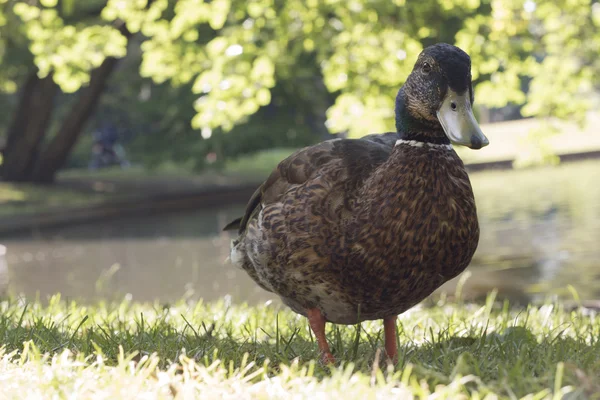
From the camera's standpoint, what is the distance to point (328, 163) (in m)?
3.63

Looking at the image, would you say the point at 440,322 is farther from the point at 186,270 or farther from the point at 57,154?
the point at 57,154

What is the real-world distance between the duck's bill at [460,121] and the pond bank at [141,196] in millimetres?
14972

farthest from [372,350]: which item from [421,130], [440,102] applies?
[440,102]

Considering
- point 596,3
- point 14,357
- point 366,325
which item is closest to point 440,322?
point 366,325

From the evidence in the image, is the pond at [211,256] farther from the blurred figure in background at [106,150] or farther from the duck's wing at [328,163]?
the blurred figure in background at [106,150]

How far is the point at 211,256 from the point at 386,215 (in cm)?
913

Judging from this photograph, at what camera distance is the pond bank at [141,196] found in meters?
18.5

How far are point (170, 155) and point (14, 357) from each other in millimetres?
22361

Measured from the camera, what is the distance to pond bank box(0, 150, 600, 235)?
60.7ft

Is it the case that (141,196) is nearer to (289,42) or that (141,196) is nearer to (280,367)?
(289,42)

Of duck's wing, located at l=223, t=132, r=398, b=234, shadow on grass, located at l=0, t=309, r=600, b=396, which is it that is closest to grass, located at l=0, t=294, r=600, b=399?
shadow on grass, located at l=0, t=309, r=600, b=396

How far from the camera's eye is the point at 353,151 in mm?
3682

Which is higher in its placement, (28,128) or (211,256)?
(28,128)

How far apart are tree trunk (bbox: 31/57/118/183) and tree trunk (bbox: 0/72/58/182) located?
0.29m
